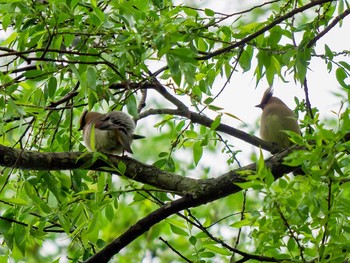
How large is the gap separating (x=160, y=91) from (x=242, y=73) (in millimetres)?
459

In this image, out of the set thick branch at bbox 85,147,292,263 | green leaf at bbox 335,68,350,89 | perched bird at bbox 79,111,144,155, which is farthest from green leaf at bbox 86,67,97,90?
perched bird at bbox 79,111,144,155

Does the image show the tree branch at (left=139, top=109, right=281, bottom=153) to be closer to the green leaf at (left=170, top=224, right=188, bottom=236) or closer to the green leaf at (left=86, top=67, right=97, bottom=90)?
the green leaf at (left=170, top=224, right=188, bottom=236)

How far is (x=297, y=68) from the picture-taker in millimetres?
3615

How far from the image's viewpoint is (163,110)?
4348mm

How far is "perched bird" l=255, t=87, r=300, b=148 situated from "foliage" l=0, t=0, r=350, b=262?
1.62 metres

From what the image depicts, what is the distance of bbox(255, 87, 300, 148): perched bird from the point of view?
6074 millimetres

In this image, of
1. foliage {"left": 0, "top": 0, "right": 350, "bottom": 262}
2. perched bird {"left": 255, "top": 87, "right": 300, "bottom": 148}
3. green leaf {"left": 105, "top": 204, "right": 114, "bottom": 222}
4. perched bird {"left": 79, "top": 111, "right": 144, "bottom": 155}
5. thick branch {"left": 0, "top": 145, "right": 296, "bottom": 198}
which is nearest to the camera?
foliage {"left": 0, "top": 0, "right": 350, "bottom": 262}

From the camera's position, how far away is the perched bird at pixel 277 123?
6.07 metres

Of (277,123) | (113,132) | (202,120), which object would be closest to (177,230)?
(202,120)

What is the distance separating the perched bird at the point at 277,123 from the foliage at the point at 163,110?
1.62 meters

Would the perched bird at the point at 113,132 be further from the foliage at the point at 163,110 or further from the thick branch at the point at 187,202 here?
the thick branch at the point at 187,202

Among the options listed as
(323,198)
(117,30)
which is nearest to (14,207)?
(117,30)

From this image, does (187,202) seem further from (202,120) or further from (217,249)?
(202,120)

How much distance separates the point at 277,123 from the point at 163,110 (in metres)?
2.03
